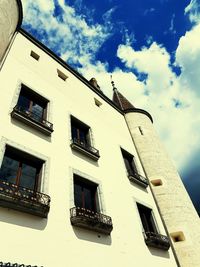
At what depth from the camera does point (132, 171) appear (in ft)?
41.3

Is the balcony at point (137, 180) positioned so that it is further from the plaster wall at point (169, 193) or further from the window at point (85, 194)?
the window at point (85, 194)

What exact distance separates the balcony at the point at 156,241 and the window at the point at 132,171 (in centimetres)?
271

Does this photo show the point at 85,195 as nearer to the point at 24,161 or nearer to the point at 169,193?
the point at 24,161

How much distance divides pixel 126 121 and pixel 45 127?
32.9 ft

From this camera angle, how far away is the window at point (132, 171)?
36.9 feet

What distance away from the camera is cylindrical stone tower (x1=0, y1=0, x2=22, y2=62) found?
31.9 ft

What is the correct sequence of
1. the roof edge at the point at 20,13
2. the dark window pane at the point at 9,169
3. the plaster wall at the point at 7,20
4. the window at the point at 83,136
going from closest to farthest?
the dark window pane at the point at 9,169
the window at the point at 83,136
the plaster wall at the point at 7,20
the roof edge at the point at 20,13

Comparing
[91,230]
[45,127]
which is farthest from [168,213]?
[45,127]

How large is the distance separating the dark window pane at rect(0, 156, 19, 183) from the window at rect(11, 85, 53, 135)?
1.69 metres

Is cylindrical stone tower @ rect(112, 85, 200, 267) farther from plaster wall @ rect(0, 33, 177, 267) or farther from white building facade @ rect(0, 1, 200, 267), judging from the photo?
plaster wall @ rect(0, 33, 177, 267)

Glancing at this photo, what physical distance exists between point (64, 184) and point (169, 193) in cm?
770

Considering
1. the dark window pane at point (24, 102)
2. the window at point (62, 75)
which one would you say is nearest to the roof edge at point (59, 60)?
the window at point (62, 75)

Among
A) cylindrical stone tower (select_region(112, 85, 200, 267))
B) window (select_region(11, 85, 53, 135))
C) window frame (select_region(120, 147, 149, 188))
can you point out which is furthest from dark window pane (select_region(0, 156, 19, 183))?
cylindrical stone tower (select_region(112, 85, 200, 267))

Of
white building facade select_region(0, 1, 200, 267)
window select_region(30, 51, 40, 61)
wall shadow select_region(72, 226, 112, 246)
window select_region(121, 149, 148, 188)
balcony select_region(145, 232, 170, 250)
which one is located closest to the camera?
white building facade select_region(0, 1, 200, 267)
